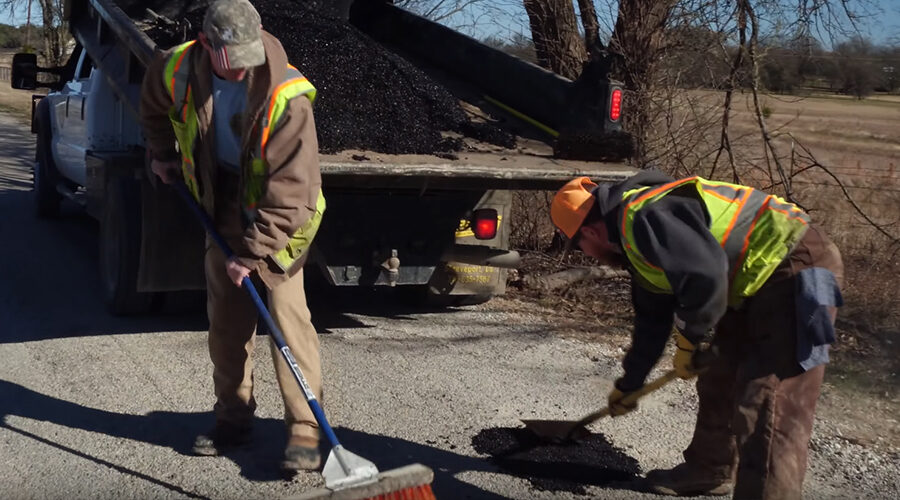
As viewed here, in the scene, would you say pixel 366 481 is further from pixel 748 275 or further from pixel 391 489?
pixel 748 275

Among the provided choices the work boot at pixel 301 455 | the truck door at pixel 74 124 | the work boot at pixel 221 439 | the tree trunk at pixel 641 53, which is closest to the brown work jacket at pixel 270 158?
the work boot at pixel 301 455

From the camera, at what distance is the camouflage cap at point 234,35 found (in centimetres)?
390

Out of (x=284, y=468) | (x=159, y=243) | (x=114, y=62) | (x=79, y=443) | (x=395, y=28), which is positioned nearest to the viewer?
(x=284, y=468)

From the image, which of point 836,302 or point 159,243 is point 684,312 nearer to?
point 836,302

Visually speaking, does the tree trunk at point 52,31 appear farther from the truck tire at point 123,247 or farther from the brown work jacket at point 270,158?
the brown work jacket at point 270,158

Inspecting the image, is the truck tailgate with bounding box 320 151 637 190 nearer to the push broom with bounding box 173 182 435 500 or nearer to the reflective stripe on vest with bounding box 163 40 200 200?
the reflective stripe on vest with bounding box 163 40 200 200

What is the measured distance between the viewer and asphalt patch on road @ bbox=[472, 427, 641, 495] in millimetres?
4410

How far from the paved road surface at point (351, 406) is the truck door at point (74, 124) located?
1.18 m

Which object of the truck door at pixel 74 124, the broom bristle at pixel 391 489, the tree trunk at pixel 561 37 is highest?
the tree trunk at pixel 561 37

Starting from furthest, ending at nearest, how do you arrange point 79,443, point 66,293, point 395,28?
1. point 395,28
2. point 66,293
3. point 79,443

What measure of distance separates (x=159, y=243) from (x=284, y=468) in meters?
2.45

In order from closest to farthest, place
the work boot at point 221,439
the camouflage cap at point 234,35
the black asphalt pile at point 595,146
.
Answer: the camouflage cap at point 234,35 < the work boot at point 221,439 < the black asphalt pile at point 595,146

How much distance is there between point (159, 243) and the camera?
245 inches

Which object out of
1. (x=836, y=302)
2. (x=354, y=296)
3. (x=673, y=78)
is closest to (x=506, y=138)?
(x=354, y=296)
